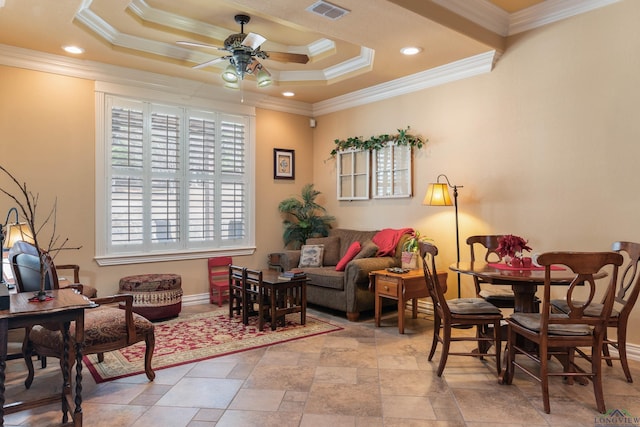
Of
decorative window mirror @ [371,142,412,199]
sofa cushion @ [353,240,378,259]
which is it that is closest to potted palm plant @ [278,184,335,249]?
decorative window mirror @ [371,142,412,199]

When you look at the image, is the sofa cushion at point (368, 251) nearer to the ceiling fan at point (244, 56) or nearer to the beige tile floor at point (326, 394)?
the beige tile floor at point (326, 394)

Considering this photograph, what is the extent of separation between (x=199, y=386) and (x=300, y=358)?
894 mm

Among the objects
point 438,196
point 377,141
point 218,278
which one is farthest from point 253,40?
point 218,278

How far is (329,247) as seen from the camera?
578cm

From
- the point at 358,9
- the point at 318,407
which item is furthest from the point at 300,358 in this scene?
the point at 358,9

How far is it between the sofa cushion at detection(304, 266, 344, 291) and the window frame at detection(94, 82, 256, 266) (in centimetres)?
133

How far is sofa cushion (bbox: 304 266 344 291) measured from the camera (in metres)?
4.84

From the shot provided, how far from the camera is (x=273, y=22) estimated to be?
437cm

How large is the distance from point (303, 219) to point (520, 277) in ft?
12.8

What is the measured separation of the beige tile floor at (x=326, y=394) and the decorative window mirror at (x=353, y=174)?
276 cm

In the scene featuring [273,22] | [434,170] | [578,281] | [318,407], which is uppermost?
[273,22]

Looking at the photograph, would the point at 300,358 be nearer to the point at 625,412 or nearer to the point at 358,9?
the point at 625,412

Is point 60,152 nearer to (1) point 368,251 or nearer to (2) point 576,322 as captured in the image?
(1) point 368,251

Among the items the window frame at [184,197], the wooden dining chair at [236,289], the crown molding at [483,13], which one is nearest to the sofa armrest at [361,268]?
the wooden dining chair at [236,289]
